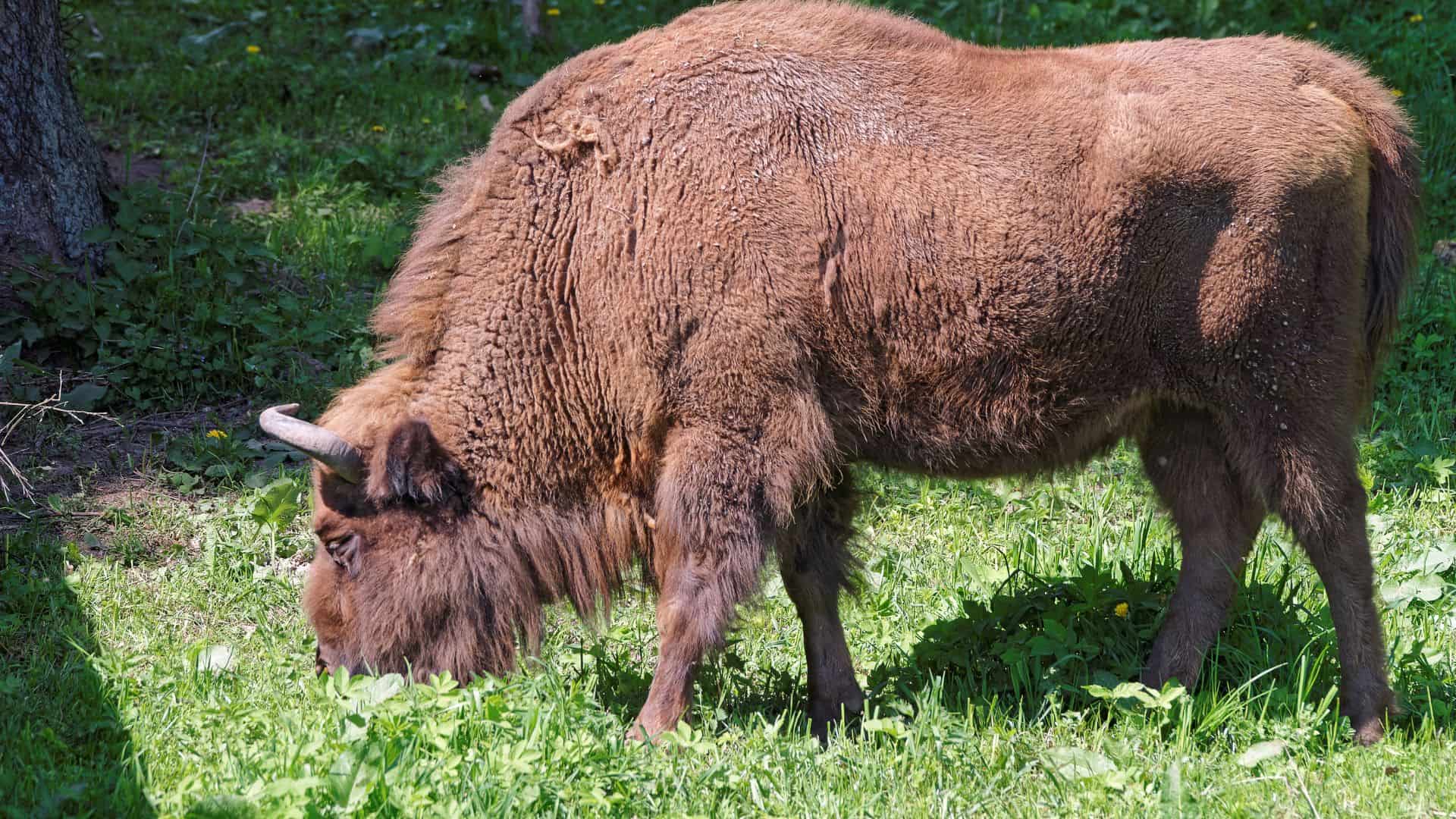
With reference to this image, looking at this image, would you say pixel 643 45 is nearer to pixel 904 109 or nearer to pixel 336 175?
pixel 904 109

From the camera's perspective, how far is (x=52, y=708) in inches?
166

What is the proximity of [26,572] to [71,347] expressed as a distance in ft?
4.89

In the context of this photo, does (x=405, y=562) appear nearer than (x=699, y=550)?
No

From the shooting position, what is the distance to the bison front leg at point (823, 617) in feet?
14.6

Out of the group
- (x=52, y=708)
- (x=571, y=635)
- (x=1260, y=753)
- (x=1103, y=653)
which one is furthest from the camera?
(x=571, y=635)

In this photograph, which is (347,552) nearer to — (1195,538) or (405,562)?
(405,562)

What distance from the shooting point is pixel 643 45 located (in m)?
4.24

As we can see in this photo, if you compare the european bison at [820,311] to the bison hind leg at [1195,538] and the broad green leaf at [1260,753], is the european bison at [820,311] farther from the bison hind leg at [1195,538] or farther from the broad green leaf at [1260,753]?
the broad green leaf at [1260,753]

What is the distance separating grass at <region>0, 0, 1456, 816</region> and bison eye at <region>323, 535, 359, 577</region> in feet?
1.20

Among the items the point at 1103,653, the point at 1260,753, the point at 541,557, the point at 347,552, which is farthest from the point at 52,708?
the point at 1260,753

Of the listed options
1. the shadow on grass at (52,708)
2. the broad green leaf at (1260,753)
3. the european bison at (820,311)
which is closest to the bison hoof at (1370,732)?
the european bison at (820,311)

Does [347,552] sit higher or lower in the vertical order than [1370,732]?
higher

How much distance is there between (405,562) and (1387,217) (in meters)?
3.14

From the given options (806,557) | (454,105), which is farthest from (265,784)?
(454,105)
